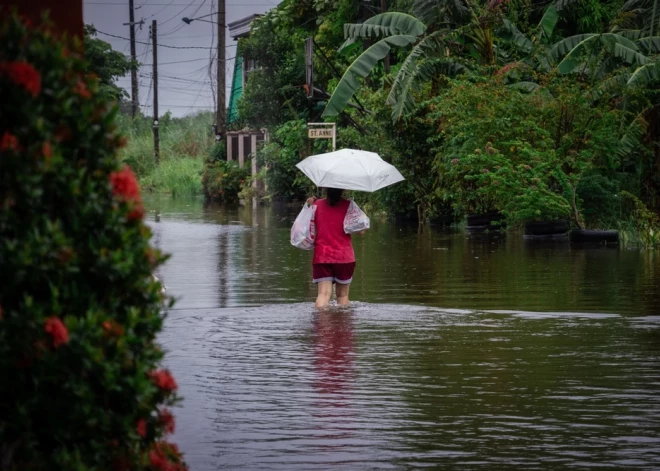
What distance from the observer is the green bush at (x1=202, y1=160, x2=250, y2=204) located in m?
55.0

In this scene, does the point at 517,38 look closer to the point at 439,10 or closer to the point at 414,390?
the point at 439,10

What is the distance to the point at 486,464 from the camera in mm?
6543

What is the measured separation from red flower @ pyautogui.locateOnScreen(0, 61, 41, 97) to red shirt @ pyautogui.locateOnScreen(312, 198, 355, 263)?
902cm

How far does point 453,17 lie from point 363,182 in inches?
721

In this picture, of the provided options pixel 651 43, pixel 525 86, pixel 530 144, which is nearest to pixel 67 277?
pixel 530 144

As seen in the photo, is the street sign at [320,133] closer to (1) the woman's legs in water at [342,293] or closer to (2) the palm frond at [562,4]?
(2) the palm frond at [562,4]

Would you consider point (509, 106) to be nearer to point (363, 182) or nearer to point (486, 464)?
point (363, 182)

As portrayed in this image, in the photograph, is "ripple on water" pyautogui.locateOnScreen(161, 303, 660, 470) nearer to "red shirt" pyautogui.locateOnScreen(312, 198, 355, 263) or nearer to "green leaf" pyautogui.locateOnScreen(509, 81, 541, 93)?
"red shirt" pyautogui.locateOnScreen(312, 198, 355, 263)

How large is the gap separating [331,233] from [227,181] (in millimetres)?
42397

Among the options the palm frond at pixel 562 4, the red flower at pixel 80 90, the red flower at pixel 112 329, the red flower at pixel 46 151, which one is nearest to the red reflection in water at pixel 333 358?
the red flower at pixel 112 329

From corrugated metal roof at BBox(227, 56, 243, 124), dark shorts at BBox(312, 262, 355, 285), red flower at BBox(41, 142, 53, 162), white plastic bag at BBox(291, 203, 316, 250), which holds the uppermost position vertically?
corrugated metal roof at BBox(227, 56, 243, 124)

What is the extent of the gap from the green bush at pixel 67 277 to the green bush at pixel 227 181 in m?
49.8

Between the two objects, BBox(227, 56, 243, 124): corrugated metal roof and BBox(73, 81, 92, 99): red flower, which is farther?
BBox(227, 56, 243, 124): corrugated metal roof

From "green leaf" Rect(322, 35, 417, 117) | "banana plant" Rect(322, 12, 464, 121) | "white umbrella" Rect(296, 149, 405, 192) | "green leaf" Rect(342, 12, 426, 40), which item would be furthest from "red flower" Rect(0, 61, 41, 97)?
"green leaf" Rect(342, 12, 426, 40)
